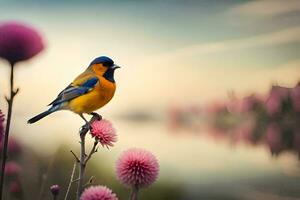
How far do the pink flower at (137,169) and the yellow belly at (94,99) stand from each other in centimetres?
23

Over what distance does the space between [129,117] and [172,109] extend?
14 centimetres

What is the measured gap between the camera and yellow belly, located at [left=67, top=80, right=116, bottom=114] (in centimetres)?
148

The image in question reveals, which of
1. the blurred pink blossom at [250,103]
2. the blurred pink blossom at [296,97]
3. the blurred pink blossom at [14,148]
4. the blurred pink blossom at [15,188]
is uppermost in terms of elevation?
the blurred pink blossom at [296,97]

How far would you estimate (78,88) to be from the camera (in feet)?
4.90

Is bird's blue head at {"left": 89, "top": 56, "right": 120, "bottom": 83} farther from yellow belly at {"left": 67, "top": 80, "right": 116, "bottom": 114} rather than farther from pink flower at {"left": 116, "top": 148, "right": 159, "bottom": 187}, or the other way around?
pink flower at {"left": 116, "top": 148, "right": 159, "bottom": 187}

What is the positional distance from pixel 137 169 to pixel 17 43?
0.48 metres

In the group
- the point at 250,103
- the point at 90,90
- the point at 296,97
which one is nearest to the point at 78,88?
the point at 90,90

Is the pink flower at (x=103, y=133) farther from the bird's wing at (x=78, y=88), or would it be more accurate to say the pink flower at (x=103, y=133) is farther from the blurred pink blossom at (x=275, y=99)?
the blurred pink blossom at (x=275, y=99)

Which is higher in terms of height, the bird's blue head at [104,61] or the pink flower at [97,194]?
the bird's blue head at [104,61]

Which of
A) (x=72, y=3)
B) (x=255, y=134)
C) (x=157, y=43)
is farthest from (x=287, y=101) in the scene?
(x=72, y=3)

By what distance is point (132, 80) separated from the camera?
1600mm

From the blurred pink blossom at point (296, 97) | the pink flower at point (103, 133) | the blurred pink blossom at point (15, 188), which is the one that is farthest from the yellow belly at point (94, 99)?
the blurred pink blossom at point (296, 97)

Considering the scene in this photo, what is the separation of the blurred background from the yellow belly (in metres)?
0.07

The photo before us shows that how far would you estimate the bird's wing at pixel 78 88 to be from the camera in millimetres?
1481
